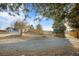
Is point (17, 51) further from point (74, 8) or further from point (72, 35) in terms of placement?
point (74, 8)

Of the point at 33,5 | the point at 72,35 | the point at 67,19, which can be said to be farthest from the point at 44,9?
the point at 72,35

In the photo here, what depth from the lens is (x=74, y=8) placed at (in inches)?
50.2

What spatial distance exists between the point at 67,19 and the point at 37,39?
0.30 meters

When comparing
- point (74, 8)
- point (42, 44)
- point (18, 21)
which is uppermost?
point (74, 8)

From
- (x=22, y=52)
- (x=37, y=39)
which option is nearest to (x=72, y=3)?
(x=37, y=39)

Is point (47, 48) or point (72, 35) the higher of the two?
point (72, 35)

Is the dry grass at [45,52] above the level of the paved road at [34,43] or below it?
below

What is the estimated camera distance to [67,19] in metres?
1.28

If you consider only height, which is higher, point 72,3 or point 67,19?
point 72,3

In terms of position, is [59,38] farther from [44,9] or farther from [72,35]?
[44,9]

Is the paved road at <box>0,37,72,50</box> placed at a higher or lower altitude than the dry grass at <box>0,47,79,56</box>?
higher

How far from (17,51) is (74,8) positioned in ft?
1.94

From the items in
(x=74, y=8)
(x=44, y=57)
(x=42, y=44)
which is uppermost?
(x=74, y=8)

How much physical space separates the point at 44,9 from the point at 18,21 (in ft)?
0.78
